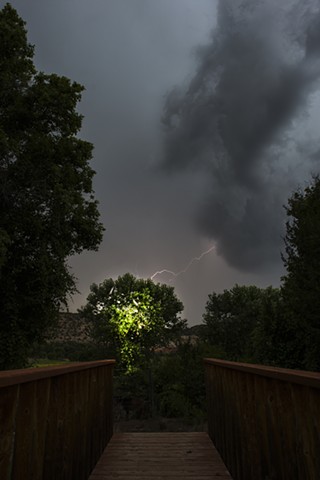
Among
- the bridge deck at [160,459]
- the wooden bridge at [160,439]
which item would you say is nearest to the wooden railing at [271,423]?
the wooden bridge at [160,439]

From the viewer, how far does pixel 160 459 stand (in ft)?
14.7

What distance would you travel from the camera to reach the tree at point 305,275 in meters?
14.3

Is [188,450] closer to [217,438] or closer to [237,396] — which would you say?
[217,438]

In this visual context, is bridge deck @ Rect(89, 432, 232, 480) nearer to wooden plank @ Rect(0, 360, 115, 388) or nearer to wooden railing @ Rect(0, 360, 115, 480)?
wooden railing @ Rect(0, 360, 115, 480)

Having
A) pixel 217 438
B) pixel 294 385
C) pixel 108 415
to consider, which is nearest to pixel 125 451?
pixel 108 415

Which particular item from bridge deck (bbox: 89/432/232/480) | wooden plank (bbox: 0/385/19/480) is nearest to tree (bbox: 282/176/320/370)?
bridge deck (bbox: 89/432/232/480)

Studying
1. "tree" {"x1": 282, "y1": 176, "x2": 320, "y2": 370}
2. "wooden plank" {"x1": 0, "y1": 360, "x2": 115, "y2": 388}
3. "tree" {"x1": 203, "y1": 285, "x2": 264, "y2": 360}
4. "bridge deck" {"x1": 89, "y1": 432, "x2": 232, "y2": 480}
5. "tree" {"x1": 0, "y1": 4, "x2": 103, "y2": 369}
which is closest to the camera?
"wooden plank" {"x1": 0, "y1": 360, "x2": 115, "y2": 388}

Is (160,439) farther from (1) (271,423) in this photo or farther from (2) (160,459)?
(1) (271,423)

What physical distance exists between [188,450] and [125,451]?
2.81 feet

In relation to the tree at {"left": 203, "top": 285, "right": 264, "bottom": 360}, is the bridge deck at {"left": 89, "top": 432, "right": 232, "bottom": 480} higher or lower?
lower

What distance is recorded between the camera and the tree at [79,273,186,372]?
72.6 ft

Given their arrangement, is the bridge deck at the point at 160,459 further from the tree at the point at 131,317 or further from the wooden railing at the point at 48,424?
the tree at the point at 131,317

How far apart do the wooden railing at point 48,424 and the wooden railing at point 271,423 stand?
1405 millimetres

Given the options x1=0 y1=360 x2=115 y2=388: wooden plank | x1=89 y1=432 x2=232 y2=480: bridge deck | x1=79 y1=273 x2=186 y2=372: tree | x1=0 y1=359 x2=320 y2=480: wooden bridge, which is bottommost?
x1=89 y1=432 x2=232 y2=480: bridge deck
